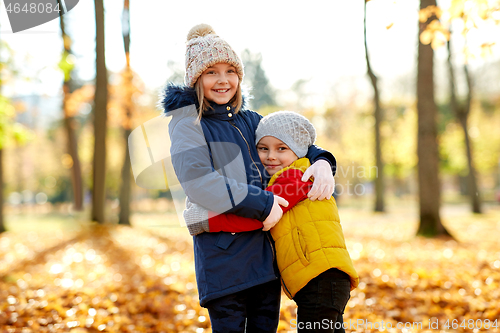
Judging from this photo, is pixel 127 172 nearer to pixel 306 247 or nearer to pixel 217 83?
pixel 217 83

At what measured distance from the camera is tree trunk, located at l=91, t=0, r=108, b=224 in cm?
1076

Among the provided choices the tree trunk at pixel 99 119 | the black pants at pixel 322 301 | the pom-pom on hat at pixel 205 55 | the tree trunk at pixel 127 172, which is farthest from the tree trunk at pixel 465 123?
the black pants at pixel 322 301

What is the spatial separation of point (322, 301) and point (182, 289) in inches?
147

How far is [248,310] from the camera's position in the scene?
2.10m

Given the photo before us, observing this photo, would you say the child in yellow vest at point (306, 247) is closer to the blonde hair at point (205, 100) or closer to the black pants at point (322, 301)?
Answer: the black pants at point (322, 301)

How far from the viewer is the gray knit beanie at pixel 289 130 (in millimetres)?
2129

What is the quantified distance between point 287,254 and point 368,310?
2943 millimetres

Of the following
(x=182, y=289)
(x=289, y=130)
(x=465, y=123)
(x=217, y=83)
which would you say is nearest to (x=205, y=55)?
(x=217, y=83)

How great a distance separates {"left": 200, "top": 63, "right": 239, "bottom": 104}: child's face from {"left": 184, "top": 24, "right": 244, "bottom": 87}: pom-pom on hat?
4 centimetres

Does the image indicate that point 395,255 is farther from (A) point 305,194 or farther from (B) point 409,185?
(B) point 409,185

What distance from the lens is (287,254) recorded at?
6.43ft

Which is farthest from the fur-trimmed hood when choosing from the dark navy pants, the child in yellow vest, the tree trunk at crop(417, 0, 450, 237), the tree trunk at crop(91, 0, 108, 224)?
the tree trunk at crop(91, 0, 108, 224)

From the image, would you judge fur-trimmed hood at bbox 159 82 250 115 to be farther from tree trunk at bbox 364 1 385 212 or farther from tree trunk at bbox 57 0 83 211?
tree trunk at bbox 57 0 83 211

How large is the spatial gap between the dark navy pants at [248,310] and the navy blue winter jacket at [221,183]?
0.08m
